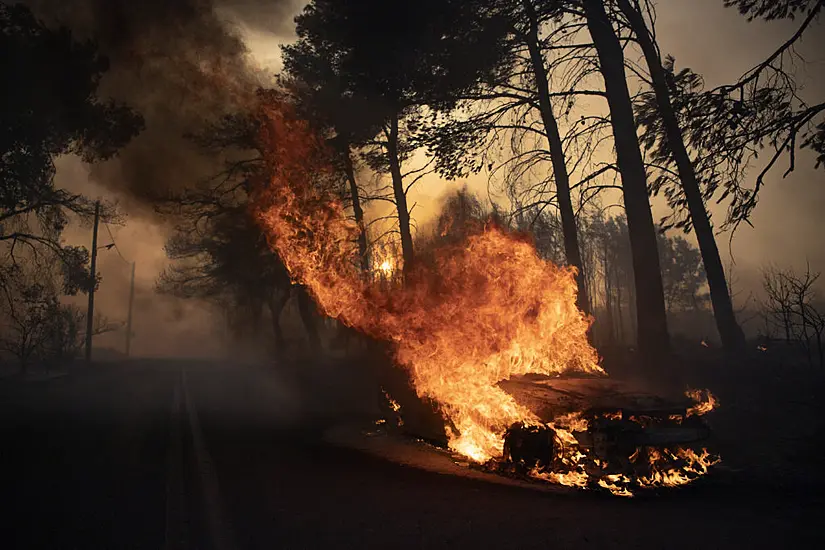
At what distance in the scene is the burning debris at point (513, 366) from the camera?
759 centimetres

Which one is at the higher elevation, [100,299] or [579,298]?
[100,299]

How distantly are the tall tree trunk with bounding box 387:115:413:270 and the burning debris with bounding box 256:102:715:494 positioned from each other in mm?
8575

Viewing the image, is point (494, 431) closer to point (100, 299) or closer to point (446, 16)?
point (446, 16)

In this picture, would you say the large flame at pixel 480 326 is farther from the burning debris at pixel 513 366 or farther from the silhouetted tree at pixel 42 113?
the silhouetted tree at pixel 42 113

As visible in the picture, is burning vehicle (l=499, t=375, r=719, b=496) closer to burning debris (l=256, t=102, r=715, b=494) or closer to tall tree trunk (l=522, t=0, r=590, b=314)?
burning debris (l=256, t=102, r=715, b=494)

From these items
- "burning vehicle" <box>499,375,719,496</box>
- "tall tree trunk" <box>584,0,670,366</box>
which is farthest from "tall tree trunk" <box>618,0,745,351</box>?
"burning vehicle" <box>499,375,719,496</box>

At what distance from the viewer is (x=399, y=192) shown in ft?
67.1

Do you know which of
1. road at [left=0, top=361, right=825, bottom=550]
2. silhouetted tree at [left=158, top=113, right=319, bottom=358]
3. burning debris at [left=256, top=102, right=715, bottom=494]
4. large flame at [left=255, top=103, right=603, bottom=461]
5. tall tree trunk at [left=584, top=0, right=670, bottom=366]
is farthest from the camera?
silhouetted tree at [left=158, top=113, right=319, bottom=358]

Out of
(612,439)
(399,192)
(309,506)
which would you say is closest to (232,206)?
(399,192)

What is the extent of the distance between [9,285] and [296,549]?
1979 centimetres

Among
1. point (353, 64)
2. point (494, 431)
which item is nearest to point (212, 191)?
point (353, 64)

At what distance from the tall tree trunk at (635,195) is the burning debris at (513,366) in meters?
1.72

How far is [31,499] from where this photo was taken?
609 cm

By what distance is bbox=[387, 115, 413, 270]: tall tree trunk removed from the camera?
66.9 feet
